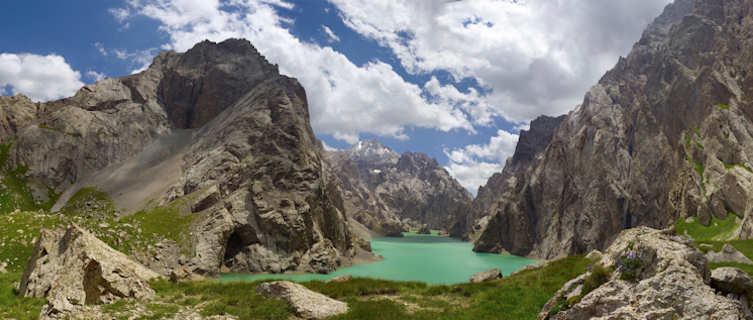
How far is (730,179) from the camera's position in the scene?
70250 millimetres

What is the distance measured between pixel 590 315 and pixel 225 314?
46.0ft

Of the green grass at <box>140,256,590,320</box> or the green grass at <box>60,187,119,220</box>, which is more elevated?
the green grass at <box>60,187,119,220</box>

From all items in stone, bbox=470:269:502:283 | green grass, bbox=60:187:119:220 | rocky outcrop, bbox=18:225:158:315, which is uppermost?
green grass, bbox=60:187:119:220

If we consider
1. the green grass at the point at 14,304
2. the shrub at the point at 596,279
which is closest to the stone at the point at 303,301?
the green grass at the point at 14,304

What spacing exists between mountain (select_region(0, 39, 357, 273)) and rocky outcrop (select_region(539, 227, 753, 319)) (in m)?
65.5

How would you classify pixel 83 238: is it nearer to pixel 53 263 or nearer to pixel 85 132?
pixel 53 263

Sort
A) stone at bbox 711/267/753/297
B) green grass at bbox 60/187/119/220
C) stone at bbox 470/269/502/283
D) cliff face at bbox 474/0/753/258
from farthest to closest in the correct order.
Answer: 1. green grass at bbox 60/187/119/220
2. cliff face at bbox 474/0/753/258
3. stone at bbox 470/269/502/283
4. stone at bbox 711/267/753/297

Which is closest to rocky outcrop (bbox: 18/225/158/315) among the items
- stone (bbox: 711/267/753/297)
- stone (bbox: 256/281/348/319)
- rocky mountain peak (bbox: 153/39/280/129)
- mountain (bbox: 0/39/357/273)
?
stone (bbox: 256/281/348/319)

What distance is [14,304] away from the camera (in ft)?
58.0

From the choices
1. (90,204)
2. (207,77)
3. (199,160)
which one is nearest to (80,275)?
(90,204)

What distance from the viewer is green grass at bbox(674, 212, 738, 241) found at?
216ft

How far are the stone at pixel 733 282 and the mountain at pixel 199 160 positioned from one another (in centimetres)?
6745

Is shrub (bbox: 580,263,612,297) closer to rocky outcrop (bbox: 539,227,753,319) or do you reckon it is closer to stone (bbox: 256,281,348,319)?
rocky outcrop (bbox: 539,227,753,319)

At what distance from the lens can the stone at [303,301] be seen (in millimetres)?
16469
